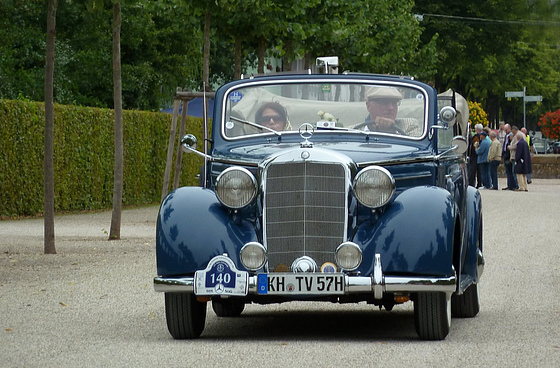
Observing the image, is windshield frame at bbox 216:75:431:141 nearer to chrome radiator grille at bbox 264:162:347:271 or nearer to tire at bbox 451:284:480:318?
chrome radiator grille at bbox 264:162:347:271

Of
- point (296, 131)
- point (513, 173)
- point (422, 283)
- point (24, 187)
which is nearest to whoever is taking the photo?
point (422, 283)

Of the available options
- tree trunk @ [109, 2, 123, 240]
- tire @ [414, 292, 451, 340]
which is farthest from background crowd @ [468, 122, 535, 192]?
tire @ [414, 292, 451, 340]

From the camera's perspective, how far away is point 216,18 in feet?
71.9

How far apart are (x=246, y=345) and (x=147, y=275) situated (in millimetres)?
5305

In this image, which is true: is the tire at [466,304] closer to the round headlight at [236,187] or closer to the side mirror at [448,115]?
the side mirror at [448,115]

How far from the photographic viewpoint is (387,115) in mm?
9391

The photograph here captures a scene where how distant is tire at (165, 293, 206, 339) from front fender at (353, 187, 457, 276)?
119 centimetres

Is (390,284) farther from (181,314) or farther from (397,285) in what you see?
(181,314)

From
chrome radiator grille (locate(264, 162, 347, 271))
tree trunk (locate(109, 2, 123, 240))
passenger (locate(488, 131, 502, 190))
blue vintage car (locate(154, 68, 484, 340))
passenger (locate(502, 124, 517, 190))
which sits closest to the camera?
blue vintage car (locate(154, 68, 484, 340))

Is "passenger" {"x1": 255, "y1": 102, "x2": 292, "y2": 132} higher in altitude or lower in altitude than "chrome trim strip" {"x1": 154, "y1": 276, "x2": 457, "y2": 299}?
higher

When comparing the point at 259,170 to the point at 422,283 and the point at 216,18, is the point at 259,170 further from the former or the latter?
the point at 216,18

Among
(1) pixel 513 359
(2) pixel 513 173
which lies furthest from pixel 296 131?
(2) pixel 513 173

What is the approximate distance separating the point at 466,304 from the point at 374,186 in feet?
7.21

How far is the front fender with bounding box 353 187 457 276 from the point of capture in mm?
7895
